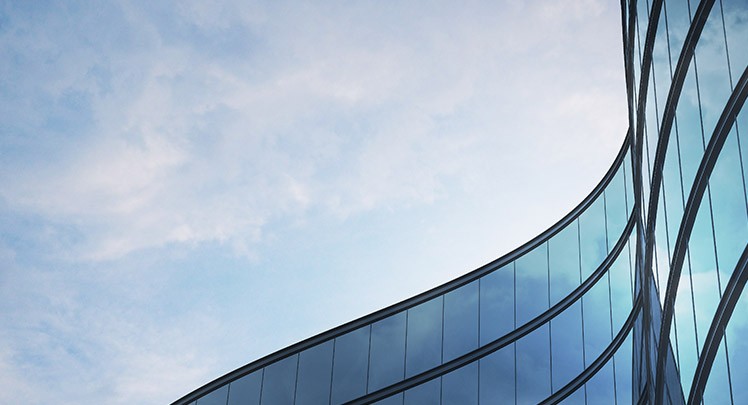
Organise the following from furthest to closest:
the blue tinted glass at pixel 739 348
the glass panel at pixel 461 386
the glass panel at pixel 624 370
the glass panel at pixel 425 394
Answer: the glass panel at pixel 425 394, the glass panel at pixel 461 386, the glass panel at pixel 624 370, the blue tinted glass at pixel 739 348

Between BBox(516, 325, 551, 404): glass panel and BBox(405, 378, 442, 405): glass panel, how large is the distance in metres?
2.44

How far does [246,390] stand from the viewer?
2920 centimetres

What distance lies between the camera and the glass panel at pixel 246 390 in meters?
29.0

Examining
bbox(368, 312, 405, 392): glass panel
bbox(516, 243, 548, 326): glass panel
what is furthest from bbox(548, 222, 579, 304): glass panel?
bbox(368, 312, 405, 392): glass panel

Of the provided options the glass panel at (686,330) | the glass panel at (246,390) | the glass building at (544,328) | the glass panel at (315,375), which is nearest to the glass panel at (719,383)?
the glass panel at (686,330)

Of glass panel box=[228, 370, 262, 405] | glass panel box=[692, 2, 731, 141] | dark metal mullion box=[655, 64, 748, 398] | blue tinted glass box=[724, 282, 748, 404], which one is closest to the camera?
blue tinted glass box=[724, 282, 748, 404]

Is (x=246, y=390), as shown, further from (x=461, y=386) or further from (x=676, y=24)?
(x=676, y=24)

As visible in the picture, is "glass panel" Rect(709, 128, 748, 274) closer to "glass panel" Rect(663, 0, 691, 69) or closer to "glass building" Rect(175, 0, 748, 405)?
"glass panel" Rect(663, 0, 691, 69)

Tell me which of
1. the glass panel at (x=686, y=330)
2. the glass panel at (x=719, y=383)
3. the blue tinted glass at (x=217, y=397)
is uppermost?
the blue tinted glass at (x=217, y=397)

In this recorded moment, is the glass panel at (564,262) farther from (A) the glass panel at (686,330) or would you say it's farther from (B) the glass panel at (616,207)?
(A) the glass panel at (686,330)

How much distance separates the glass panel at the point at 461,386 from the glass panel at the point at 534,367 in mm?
1336

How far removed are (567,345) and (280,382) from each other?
9.03m

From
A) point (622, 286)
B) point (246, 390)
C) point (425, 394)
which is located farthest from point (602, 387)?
point (246, 390)

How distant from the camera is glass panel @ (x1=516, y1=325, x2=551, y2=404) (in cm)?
2632
